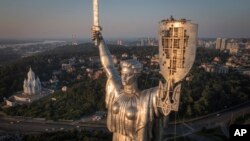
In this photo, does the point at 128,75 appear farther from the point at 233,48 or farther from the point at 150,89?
the point at 233,48

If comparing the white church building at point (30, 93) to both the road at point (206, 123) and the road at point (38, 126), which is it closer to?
the road at point (38, 126)

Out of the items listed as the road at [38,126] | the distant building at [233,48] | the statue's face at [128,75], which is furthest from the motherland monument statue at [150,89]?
the distant building at [233,48]

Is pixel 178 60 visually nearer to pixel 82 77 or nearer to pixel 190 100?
pixel 190 100

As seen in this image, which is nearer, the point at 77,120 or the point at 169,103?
the point at 169,103

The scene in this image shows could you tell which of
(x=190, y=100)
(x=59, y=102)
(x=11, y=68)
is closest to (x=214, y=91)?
(x=190, y=100)

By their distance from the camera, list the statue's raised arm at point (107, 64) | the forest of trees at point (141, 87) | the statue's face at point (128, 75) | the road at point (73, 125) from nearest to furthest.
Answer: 1. the statue's face at point (128, 75)
2. the statue's raised arm at point (107, 64)
3. the road at point (73, 125)
4. the forest of trees at point (141, 87)

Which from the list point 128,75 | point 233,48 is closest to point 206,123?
point 128,75

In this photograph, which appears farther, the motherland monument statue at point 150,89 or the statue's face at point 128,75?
the statue's face at point 128,75

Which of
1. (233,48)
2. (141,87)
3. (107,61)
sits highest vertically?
(107,61)
